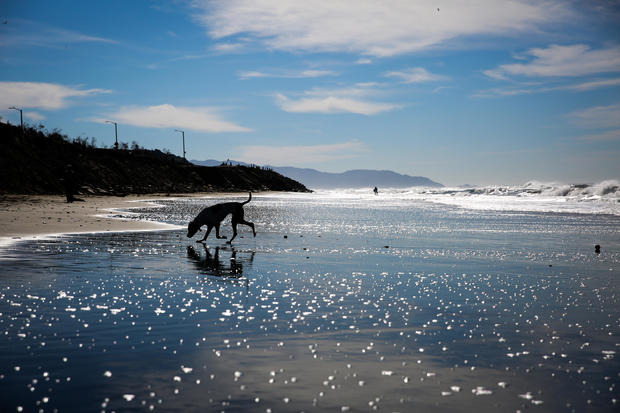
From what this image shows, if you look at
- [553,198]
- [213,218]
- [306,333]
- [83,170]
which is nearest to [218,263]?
[213,218]

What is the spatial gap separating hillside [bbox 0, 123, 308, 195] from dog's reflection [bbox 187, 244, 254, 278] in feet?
96.4

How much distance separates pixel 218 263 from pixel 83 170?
6206 cm

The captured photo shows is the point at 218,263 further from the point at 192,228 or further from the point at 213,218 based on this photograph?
the point at 213,218

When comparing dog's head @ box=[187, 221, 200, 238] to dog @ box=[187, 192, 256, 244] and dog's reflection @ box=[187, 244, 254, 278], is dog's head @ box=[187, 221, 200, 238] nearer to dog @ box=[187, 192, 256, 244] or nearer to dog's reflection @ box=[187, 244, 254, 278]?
dog @ box=[187, 192, 256, 244]

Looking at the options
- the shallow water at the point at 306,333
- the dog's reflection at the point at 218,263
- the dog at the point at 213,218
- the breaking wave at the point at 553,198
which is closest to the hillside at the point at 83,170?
the dog at the point at 213,218

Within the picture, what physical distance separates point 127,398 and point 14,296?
17.2 ft

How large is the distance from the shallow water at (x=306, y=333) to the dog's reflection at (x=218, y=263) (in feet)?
0.25

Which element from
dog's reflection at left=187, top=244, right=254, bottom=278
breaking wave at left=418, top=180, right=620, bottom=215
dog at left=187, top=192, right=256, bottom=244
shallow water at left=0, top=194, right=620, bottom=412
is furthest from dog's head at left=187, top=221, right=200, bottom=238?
breaking wave at left=418, top=180, right=620, bottom=215

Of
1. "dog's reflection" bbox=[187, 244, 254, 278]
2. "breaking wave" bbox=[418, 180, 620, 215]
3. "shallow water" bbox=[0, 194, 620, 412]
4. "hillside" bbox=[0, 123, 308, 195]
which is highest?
"hillside" bbox=[0, 123, 308, 195]

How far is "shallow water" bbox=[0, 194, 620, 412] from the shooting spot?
512 cm

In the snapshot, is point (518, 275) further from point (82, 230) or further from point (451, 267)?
point (82, 230)

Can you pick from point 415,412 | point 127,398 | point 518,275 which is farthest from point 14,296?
point 518,275

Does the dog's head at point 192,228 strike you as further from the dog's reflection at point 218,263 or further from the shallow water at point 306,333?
the shallow water at point 306,333

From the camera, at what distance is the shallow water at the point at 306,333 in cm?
512
